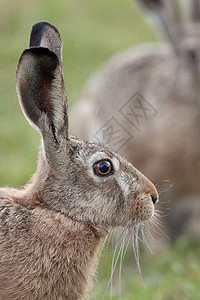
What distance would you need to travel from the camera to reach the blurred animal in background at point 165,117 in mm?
6953

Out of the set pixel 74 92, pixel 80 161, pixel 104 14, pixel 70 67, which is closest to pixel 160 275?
pixel 80 161

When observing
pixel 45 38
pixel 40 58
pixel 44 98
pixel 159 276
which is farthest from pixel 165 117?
pixel 40 58

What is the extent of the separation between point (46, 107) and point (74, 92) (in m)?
6.47

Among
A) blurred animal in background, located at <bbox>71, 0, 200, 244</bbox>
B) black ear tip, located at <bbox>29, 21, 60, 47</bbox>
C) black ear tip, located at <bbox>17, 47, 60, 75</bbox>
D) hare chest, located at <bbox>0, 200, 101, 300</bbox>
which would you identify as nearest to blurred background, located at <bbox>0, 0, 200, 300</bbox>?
blurred animal in background, located at <bbox>71, 0, 200, 244</bbox>

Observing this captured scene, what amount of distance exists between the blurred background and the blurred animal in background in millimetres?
625

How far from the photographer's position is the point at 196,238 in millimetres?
7168

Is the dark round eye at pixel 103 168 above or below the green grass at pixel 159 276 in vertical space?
above

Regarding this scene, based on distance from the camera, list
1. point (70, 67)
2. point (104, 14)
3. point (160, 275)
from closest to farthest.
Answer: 1. point (160, 275)
2. point (70, 67)
3. point (104, 14)

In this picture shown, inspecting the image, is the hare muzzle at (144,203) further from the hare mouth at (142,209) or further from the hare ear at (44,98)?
the hare ear at (44,98)

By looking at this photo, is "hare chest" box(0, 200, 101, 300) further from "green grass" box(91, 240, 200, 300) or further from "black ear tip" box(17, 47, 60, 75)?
"green grass" box(91, 240, 200, 300)

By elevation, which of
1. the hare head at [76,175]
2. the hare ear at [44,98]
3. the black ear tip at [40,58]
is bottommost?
the hare head at [76,175]

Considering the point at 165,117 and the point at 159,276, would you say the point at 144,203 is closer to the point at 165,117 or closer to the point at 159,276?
the point at 159,276

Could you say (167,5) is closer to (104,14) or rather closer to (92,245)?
(92,245)

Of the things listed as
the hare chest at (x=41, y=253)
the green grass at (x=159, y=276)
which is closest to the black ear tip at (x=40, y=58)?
the hare chest at (x=41, y=253)
